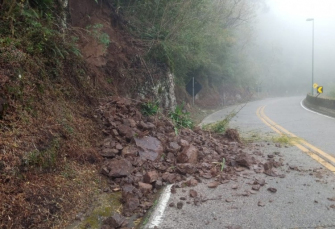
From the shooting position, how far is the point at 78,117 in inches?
256

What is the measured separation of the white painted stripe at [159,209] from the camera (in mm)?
4172

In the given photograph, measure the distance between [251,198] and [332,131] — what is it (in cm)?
786

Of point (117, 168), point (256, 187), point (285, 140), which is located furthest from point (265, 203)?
point (285, 140)

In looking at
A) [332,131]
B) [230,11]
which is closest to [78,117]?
[332,131]

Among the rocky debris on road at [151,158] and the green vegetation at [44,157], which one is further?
the rocky debris on road at [151,158]

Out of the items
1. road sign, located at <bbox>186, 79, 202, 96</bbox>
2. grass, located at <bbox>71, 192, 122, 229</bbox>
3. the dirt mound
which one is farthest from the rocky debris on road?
road sign, located at <bbox>186, 79, 202, 96</bbox>

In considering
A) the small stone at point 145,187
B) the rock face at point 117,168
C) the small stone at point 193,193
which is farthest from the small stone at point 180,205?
the rock face at point 117,168

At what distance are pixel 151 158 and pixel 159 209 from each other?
5.88ft

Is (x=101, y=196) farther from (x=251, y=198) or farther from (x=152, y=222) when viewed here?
(x=251, y=198)

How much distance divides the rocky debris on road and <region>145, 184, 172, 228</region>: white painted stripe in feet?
0.50

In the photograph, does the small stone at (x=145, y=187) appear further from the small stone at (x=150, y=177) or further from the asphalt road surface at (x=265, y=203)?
the asphalt road surface at (x=265, y=203)

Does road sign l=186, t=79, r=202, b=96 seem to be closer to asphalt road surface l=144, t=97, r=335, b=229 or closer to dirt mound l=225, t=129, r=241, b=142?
dirt mound l=225, t=129, r=241, b=142

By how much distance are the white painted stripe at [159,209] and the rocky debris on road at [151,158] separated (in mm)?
151

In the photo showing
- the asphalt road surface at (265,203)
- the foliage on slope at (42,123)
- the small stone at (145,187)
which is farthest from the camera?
the small stone at (145,187)
